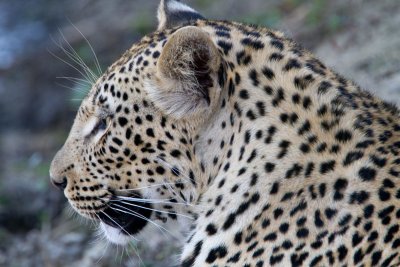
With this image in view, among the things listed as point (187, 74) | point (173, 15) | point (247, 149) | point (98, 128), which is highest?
point (173, 15)

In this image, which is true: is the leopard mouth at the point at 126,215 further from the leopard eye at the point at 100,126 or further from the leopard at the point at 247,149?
the leopard eye at the point at 100,126

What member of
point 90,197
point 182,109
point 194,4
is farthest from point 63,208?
point 194,4

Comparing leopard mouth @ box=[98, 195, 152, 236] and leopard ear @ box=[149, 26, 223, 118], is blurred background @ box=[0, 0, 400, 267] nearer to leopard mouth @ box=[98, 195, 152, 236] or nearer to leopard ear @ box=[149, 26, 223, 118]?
leopard mouth @ box=[98, 195, 152, 236]

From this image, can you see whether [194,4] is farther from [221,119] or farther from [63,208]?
[221,119]

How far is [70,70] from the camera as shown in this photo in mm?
15797

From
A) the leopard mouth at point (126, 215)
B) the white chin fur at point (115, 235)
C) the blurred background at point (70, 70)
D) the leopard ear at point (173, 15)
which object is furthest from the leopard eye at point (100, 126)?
the blurred background at point (70, 70)

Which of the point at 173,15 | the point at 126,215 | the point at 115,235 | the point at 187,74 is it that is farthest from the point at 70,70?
the point at 187,74

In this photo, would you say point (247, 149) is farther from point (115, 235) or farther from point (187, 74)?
point (115, 235)

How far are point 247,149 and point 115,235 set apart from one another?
135cm

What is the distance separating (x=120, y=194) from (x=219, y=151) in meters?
0.83

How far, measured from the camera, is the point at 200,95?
5.57 metres

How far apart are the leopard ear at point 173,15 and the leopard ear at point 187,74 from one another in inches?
35.7

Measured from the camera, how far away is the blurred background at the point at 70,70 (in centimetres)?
946

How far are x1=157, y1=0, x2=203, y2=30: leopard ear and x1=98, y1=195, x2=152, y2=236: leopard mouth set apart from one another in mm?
1244
